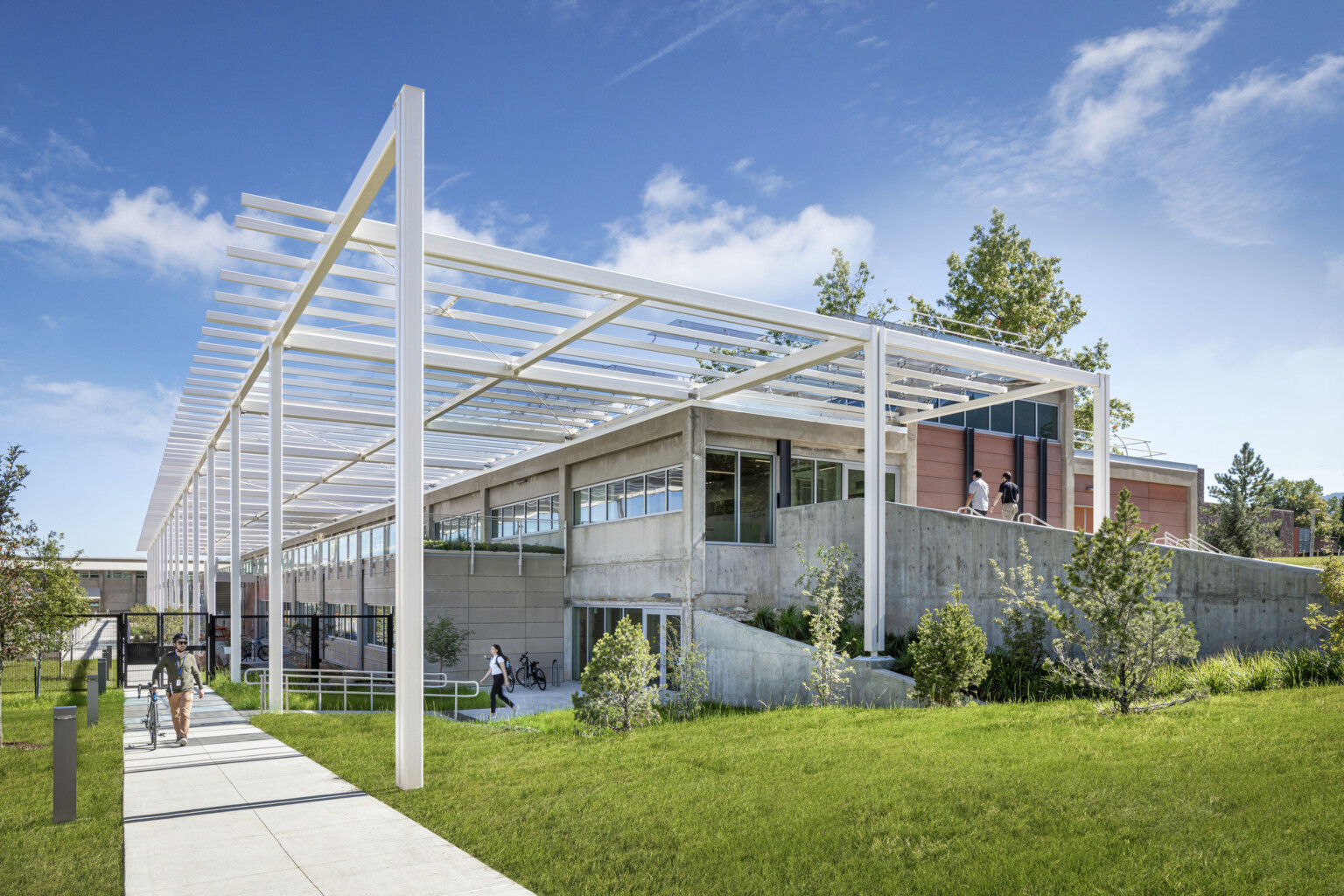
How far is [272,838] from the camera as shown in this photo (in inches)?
290

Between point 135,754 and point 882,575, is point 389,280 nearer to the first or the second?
point 135,754

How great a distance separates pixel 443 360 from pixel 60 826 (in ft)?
36.1

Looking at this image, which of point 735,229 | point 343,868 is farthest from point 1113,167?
point 343,868

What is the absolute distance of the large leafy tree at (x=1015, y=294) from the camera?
39.7 meters

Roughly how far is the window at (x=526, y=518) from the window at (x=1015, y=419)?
12.4 m

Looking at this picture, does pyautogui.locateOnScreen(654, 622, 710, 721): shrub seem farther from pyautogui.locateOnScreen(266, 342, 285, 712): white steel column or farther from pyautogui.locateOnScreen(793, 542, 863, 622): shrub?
pyautogui.locateOnScreen(266, 342, 285, 712): white steel column

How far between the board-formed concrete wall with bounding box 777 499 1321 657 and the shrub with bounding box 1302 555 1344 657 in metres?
0.76

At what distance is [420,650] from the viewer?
373 inches

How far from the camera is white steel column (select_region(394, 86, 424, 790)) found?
363 inches

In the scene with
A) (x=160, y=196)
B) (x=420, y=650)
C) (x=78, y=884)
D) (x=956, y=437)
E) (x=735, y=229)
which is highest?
(x=735, y=229)

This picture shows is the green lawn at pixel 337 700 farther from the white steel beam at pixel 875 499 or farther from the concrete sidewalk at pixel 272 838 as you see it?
the white steel beam at pixel 875 499

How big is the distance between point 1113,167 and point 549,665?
784 inches

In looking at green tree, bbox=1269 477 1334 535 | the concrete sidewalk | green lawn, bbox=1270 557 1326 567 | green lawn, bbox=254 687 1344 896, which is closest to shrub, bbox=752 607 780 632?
green lawn, bbox=254 687 1344 896

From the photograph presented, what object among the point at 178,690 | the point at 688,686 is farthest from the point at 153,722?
the point at 688,686
